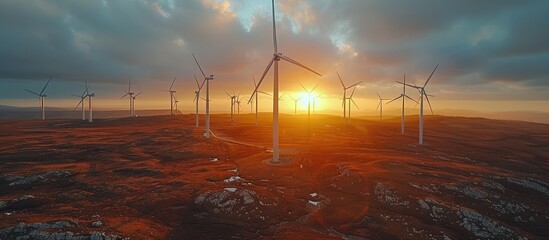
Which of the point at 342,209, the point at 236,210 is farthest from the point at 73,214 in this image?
the point at 342,209

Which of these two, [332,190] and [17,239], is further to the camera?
[332,190]

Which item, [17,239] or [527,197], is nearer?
[17,239]

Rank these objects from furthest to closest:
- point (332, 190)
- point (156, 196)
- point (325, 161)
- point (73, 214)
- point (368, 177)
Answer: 1. point (325, 161)
2. point (368, 177)
3. point (332, 190)
4. point (156, 196)
5. point (73, 214)

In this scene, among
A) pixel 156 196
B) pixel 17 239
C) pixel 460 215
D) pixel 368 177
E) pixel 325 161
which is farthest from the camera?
pixel 325 161

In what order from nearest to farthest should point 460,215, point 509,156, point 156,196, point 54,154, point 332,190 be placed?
point 460,215
point 156,196
point 332,190
point 54,154
point 509,156

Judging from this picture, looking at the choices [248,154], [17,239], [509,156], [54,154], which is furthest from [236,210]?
→ [509,156]

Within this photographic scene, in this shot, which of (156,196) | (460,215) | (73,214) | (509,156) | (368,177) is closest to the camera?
(73,214)

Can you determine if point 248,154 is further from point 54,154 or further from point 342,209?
point 54,154

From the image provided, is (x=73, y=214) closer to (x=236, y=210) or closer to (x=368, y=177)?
(x=236, y=210)
